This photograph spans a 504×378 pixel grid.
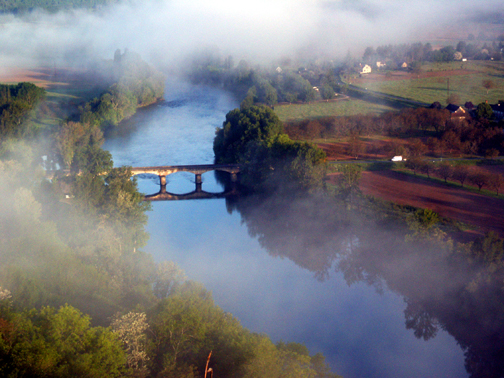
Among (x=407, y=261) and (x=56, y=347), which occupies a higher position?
(x=56, y=347)

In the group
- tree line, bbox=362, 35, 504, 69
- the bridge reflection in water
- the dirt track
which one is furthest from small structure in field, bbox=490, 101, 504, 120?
the bridge reflection in water

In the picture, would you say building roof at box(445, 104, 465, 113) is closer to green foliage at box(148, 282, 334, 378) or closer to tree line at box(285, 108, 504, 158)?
tree line at box(285, 108, 504, 158)

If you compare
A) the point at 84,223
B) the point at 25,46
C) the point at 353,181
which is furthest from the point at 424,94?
Answer: the point at 25,46

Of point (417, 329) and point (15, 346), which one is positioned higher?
point (15, 346)

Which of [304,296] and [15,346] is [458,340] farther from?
[15,346]

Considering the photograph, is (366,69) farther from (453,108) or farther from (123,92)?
(123,92)

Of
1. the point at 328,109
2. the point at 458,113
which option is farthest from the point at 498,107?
the point at 328,109

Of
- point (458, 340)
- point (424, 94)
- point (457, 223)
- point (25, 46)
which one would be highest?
point (25, 46)
